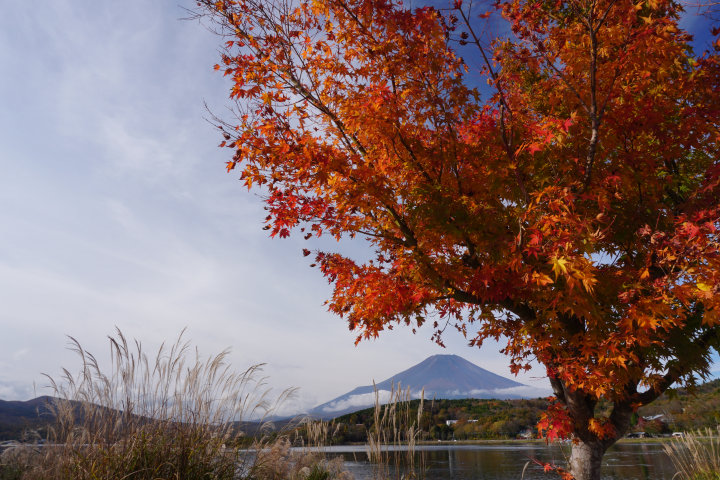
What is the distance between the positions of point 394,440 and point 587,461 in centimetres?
354

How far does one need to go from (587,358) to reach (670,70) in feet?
13.0

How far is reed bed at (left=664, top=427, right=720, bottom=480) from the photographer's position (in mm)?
7711

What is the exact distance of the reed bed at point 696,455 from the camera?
771cm

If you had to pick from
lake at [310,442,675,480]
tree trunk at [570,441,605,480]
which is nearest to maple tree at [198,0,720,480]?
tree trunk at [570,441,605,480]

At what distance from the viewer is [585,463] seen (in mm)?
6230

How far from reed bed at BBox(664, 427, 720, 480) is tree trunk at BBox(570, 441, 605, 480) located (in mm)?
3091

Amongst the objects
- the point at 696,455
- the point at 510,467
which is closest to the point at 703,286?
the point at 696,455

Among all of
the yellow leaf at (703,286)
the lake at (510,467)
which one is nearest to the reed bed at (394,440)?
the lake at (510,467)

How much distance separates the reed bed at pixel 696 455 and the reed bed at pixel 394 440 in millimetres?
6565

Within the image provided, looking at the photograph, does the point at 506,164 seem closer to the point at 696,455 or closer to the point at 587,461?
the point at 587,461

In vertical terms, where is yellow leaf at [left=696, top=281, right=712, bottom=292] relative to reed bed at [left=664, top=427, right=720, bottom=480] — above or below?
above

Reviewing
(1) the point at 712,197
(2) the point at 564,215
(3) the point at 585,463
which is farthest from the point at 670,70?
(3) the point at 585,463

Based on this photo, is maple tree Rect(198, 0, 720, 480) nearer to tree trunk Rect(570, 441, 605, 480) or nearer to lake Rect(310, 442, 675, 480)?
tree trunk Rect(570, 441, 605, 480)

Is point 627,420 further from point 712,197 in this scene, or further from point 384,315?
point 384,315
